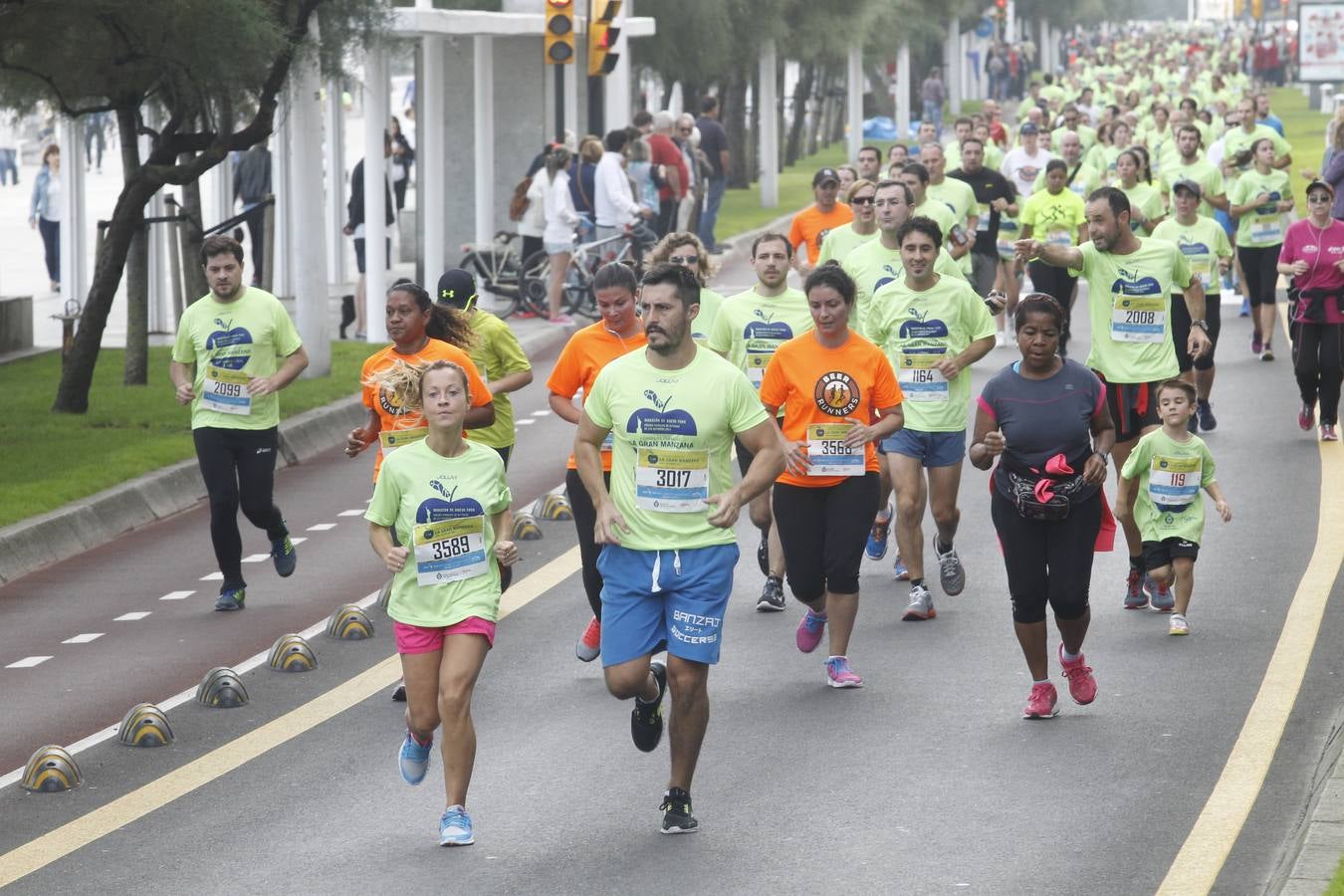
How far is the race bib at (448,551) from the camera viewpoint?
7695mm

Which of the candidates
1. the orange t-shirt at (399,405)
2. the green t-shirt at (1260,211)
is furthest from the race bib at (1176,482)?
the green t-shirt at (1260,211)

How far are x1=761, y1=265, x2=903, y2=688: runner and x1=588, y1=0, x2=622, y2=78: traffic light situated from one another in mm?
16296

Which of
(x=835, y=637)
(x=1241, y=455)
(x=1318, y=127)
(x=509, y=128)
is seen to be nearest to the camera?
(x=835, y=637)

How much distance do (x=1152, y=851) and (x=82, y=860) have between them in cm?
338

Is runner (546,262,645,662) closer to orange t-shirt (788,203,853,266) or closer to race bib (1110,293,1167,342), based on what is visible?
race bib (1110,293,1167,342)

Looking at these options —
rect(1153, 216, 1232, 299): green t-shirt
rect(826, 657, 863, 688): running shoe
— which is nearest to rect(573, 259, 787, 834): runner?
rect(826, 657, 863, 688): running shoe

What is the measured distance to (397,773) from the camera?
8609mm

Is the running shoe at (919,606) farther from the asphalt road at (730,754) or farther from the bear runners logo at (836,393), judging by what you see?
the bear runners logo at (836,393)

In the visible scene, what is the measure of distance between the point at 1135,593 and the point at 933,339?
1520 mm

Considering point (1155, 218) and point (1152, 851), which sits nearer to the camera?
point (1152, 851)

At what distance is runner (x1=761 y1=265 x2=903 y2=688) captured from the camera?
9.55 meters

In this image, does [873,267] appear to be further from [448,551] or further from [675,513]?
[448,551]

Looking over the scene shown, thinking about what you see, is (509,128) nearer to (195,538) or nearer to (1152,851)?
(195,538)

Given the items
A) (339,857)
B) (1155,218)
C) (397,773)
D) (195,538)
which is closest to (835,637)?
(397,773)
